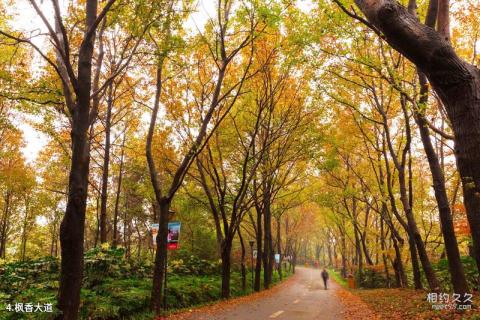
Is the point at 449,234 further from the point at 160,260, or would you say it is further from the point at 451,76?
the point at 160,260

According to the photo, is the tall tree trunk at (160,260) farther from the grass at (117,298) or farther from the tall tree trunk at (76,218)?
the tall tree trunk at (76,218)

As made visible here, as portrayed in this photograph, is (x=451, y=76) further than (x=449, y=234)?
No

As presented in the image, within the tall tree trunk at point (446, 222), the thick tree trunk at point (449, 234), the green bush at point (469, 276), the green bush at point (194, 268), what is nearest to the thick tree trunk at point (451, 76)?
the tall tree trunk at point (446, 222)

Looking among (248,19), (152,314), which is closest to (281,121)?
(248,19)

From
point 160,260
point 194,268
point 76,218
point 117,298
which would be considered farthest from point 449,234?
→ point 194,268

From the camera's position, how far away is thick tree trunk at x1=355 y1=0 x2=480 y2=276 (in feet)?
10.5

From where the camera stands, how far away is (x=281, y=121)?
1908 cm

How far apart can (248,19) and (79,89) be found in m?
6.66

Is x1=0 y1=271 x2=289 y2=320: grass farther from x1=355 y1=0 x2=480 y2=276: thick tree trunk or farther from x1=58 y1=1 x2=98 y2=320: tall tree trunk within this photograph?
x1=355 y1=0 x2=480 y2=276: thick tree trunk

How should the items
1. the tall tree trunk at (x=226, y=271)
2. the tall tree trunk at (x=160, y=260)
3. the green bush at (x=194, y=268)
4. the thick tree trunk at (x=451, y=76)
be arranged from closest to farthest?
the thick tree trunk at (x=451, y=76)
the tall tree trunk at (x=160, y=260)
the tall tree trunk at (x=226, y=271)
the green bush at (x=194, y=268)

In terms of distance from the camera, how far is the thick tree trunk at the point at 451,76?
3.20 meters

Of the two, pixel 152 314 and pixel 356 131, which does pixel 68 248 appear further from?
pixel 356 131

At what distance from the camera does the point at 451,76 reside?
3.27 meters

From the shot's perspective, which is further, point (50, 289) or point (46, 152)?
point (46, 152)
